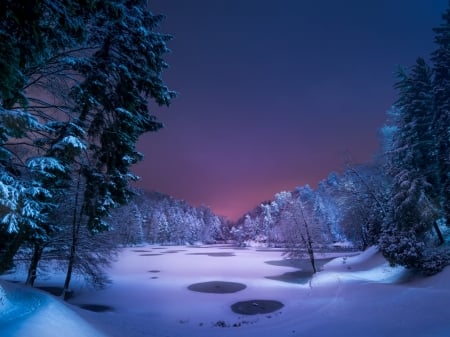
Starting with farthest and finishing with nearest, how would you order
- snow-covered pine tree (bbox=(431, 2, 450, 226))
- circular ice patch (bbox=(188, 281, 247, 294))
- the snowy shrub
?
circular ice patch (bbox=(188, 281, 247, 294))
snow-covered pine tree (bbox=(431, 2, 450, 226))
the snowy shrub

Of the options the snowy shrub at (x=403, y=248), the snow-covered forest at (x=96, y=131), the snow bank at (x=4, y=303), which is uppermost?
the snow-covered forest at (x=96, y=131)

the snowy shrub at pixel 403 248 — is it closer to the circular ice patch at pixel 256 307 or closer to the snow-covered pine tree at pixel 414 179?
the snow-covered pine tree at pixel 414 179

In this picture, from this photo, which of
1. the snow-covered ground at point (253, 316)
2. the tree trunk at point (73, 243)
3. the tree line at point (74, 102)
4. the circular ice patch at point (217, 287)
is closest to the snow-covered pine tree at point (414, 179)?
the snow-covered ground at point (253, 316)

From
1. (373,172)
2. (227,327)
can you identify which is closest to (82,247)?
(227,327)

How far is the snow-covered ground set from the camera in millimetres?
6311

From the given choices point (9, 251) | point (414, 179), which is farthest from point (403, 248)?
point (9, 251)

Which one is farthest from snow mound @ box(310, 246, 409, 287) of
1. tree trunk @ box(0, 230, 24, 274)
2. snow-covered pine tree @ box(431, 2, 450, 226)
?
tree trunk @ box(0, 230, 24, 274)

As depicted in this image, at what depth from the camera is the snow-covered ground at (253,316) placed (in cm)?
631

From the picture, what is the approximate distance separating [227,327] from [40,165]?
11.3m

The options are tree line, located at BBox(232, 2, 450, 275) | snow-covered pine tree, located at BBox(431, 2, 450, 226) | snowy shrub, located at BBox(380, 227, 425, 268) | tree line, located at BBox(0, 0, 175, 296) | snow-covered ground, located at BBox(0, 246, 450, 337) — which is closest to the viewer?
tree line, located at BBox(0, 0, 175, 296)

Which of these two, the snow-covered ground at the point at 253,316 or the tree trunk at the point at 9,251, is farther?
the tree trunk at the point at 9,251

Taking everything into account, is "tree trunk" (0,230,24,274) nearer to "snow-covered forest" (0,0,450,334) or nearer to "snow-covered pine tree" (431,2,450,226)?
"snow-covered forest" (0,0,450,334)

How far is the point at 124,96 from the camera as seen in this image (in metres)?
9.27

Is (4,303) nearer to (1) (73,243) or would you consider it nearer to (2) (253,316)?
(1) (73,243)
